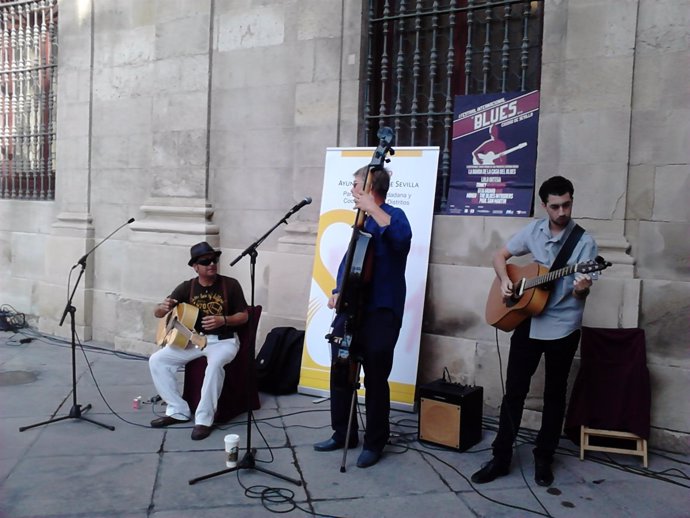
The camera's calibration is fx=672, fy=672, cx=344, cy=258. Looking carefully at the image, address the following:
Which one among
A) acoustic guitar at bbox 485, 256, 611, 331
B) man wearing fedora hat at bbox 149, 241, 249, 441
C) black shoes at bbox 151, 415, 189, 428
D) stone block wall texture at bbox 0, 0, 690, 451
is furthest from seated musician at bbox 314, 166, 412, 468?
black shoes at bbox 151, 415, 189, 428

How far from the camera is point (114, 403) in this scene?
5.88 m

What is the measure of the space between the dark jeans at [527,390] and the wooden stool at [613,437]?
47 cm

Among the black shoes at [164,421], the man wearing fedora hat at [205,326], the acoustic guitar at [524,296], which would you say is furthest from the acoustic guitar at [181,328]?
the acoustic guitar at [524,296]

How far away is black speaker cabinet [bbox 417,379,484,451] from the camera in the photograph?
15.8 ft

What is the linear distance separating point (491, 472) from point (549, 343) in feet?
2.97

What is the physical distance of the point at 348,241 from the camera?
6.12m

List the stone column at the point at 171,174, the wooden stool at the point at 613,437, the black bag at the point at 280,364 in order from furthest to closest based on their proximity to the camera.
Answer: the stone column at the point at 171,174, the black bag at the point at 280,364, the wooden stool at the point at 613,437

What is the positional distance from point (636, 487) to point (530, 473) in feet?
2.13

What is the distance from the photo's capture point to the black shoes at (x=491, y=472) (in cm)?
427

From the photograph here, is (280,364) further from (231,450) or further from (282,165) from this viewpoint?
(282,165)

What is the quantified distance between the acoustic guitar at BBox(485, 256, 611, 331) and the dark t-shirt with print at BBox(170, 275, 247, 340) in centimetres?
209

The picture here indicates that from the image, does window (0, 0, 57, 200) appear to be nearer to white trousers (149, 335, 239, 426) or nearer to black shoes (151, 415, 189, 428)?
white trousers (149, 335, 239, 426)

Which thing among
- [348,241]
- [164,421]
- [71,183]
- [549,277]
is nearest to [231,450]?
[164,421]

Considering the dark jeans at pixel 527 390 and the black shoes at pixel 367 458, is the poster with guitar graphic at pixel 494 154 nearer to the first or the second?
the dark jeans at pixel 527 390
